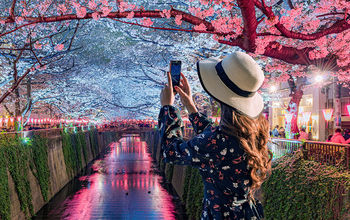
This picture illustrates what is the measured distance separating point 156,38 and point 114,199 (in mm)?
7712

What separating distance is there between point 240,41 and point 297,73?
31.5 feet

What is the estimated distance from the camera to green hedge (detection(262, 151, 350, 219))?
4590 millimetres

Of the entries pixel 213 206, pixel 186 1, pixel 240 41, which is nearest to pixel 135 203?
pixel 186 1

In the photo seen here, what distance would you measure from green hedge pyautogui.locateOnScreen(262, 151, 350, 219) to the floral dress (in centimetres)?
275

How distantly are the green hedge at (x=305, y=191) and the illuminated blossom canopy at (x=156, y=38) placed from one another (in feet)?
8.08

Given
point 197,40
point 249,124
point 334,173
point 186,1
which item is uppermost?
point 186,1

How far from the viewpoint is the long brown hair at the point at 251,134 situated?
2.06 m

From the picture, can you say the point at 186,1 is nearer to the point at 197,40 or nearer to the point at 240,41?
the point at 197,40

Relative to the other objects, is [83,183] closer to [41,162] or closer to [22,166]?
[41,162]

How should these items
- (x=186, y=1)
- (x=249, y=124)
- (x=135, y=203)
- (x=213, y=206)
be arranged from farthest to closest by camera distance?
(x=135, y=203)
(x=186, y=1)
(x=213, y=206)
(x=249, y=124)

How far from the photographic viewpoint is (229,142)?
6.97 feet

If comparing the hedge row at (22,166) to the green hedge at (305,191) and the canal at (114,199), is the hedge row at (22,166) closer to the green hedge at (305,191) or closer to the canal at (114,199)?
the canal at (114,199)

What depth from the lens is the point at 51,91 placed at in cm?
2558

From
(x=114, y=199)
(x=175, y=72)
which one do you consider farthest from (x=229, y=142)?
(x=114, y=199)
